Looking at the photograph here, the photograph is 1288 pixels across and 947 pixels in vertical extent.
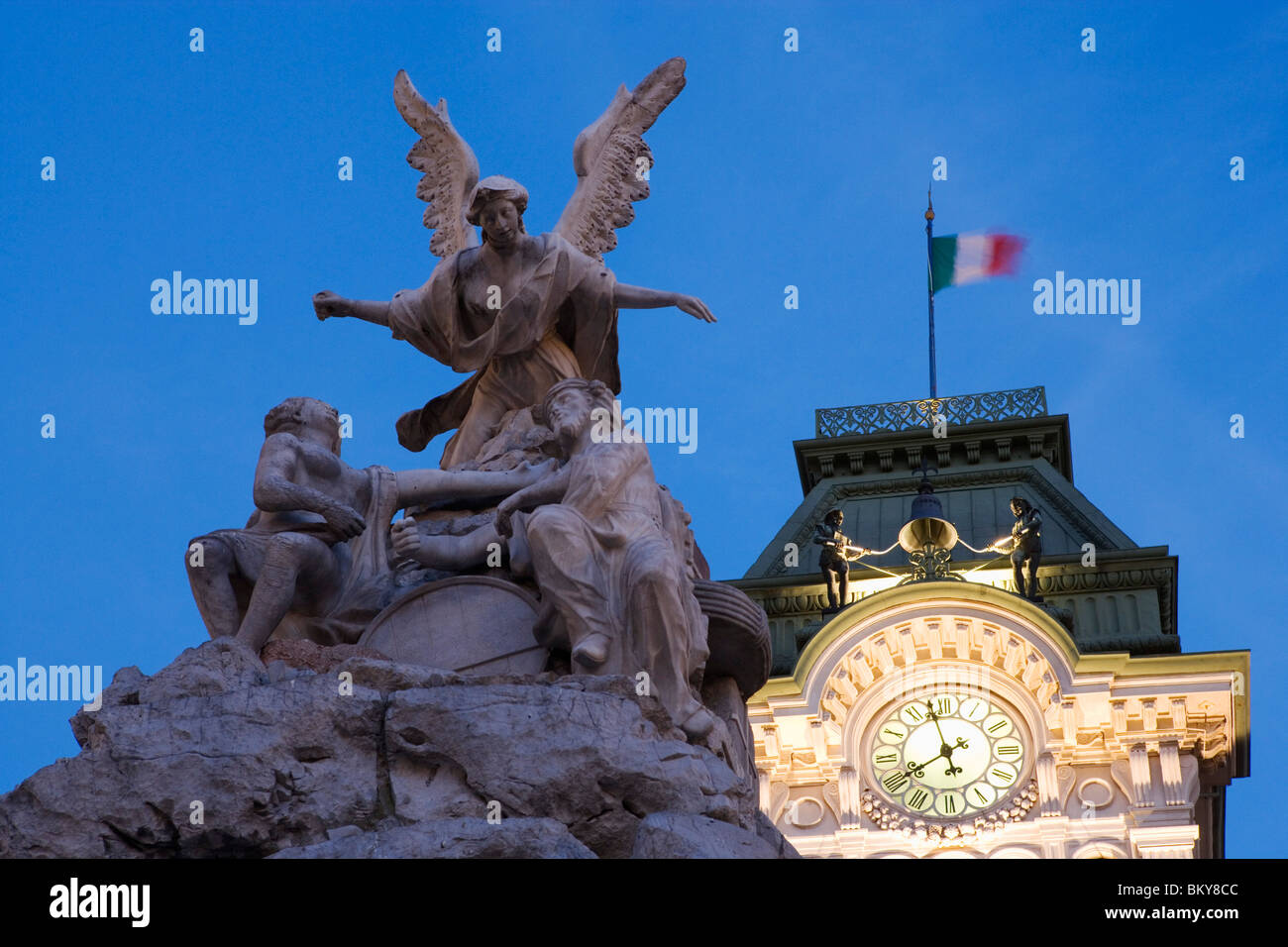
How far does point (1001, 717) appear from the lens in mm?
42969

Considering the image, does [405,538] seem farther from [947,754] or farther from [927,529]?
[927,529]

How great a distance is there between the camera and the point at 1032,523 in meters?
44.1

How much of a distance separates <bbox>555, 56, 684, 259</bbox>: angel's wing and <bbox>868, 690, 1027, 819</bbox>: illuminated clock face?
27.3 m

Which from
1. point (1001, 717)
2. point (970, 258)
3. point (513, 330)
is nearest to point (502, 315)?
point (513, 330)

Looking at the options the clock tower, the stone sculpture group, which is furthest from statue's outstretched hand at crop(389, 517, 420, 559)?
the clock tower

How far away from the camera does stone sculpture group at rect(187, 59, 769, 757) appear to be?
11031mm

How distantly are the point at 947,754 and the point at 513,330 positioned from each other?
2991 cm

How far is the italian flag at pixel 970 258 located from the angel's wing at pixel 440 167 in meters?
41.1

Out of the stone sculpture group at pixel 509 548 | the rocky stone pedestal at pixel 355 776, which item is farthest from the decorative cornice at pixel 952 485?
the rocky stone pedestal at pixel 355 776

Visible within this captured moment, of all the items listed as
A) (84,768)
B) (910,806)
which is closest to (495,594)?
(84,768)

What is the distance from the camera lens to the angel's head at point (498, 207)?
43.9ft

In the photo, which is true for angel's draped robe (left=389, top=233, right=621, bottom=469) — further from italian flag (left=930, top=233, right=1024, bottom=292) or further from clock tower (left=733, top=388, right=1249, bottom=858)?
italian flag (left=930, top=233, right=1024, bottom=292)

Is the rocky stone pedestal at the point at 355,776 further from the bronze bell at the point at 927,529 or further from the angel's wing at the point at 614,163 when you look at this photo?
the bronze bell at the point at 927,529
